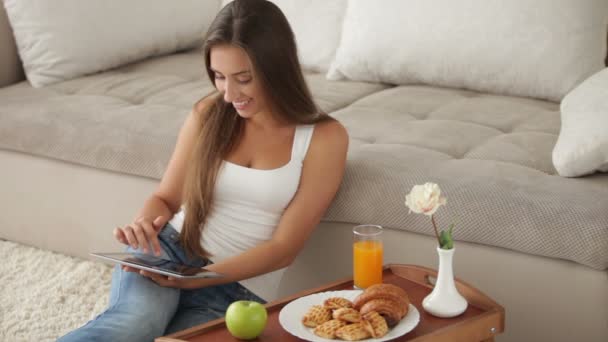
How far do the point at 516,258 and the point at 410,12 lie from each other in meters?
1.06

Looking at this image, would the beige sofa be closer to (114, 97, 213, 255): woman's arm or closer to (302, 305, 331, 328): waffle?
(114, 97, 213, 255): woman's arm

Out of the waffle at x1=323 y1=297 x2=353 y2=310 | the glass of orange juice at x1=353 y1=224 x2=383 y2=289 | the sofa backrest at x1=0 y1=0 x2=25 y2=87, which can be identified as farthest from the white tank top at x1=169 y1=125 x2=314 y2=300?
the sofa backrest at x1=0 y1=0 x2=25 y2=87

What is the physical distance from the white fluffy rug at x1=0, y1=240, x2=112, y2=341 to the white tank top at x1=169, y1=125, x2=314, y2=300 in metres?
0.54

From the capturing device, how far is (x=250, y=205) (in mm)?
1939

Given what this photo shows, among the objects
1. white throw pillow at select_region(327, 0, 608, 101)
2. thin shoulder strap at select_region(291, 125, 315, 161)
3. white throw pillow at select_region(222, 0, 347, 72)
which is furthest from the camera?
white throw pillow at select_region(222, 0, 347, 72)

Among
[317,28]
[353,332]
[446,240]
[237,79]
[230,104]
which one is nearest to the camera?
[353,332]

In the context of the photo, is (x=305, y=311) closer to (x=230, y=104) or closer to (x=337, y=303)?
(x=337, y=303)

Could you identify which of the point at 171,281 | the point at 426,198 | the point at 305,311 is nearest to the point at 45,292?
the point at 171,281

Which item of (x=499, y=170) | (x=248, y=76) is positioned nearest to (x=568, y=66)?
(x=499, y=170)

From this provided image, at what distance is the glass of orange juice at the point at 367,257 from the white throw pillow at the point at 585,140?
1.62 ft

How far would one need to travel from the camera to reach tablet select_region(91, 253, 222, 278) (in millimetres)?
1693

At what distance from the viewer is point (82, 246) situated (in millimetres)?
2646

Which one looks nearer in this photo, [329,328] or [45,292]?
[329,328]

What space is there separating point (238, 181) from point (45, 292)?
2.66 feet
